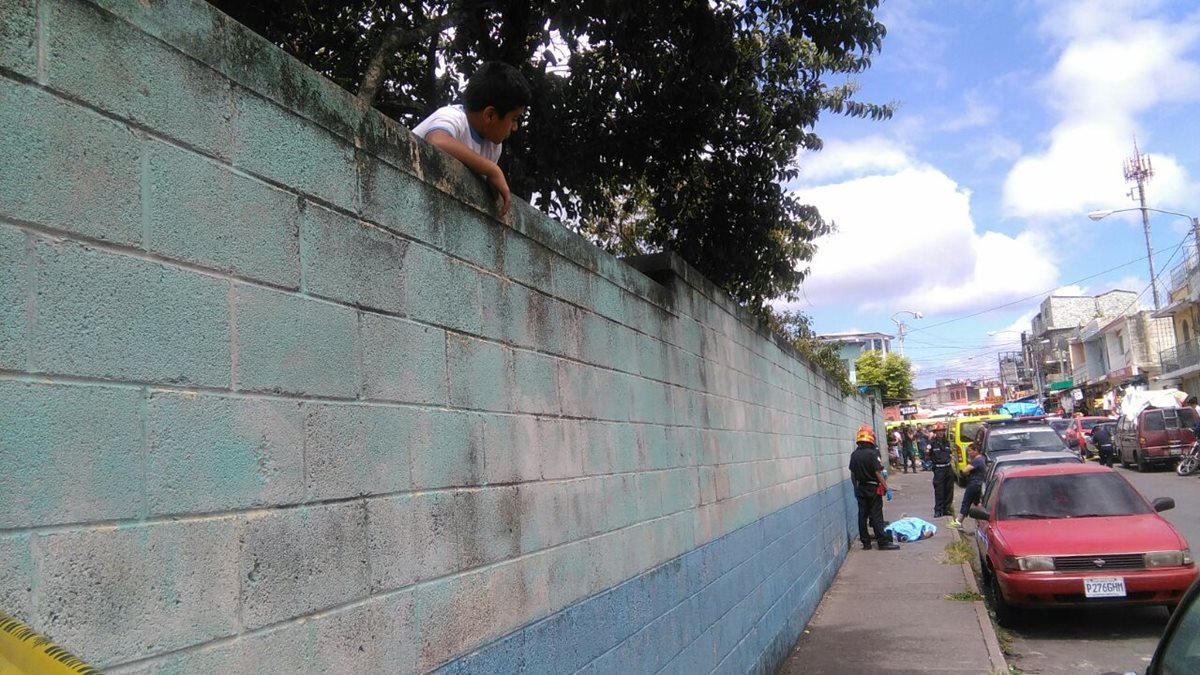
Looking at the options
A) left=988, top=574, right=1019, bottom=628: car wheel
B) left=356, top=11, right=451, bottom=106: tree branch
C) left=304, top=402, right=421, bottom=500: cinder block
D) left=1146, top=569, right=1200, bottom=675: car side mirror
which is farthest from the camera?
left=988, top=574, right=1019, bottom=628: car wheel

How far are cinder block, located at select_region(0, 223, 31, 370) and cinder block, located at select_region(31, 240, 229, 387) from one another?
29 mm

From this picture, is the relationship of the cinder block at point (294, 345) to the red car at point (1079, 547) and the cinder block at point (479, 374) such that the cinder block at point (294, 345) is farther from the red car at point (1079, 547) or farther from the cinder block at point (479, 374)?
the red car at point (1079, 547)

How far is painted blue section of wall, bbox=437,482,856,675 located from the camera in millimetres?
3402

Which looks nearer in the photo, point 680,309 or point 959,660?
point 680,309

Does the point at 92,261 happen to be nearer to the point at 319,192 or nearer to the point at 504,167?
the point at 319,192

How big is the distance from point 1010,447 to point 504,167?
50.3ft

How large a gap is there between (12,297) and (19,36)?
49 centimetres

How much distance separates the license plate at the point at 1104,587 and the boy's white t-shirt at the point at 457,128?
23.0ft

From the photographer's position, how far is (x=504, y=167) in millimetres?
7586

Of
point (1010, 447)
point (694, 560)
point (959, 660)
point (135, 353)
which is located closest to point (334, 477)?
point (135, 353)

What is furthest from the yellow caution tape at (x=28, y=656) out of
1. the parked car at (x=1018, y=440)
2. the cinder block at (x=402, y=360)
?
the parked car at (x=1018, y=440)

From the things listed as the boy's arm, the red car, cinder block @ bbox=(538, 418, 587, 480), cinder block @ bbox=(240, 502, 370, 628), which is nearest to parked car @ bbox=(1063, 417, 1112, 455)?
the red car

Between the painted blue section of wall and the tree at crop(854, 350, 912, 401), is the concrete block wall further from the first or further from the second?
the tree at crop(854, 350, 912, 401)

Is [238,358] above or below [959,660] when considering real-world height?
above
